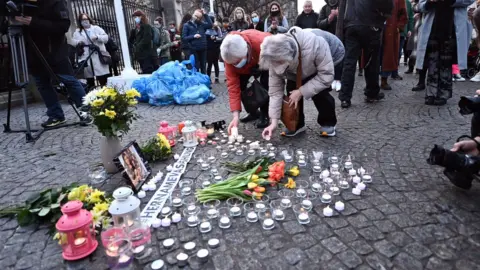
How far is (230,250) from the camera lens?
76.3 inches

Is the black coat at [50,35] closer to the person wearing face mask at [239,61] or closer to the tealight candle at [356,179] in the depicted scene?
the person wearing face mask at [239,61]

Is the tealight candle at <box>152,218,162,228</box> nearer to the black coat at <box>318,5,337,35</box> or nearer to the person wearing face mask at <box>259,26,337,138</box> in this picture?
the person wearing face mask at <box>259,26,337,138</box>

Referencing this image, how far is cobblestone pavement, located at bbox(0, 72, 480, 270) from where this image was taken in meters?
1.83

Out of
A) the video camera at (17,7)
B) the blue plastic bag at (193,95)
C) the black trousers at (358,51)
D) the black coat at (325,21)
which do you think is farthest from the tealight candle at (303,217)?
the black coat at (325,21)

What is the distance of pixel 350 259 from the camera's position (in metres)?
1.81

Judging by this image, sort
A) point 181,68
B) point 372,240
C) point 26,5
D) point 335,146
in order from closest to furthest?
1. point 372,240
2. point 335,146
3. point 26,5
4. point 181,68

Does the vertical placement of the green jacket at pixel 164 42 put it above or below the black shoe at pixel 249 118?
above

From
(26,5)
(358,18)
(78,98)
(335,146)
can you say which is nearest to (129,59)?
(78,98)

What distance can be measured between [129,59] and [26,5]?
12.7 ft

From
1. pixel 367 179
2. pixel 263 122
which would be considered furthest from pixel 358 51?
pixel 367 179

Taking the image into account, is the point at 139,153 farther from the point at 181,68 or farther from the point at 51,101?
the point at 181,68

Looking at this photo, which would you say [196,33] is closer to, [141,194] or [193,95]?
[193,95]

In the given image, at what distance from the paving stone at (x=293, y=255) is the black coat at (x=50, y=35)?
441 centimetres

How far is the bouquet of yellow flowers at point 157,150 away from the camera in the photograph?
3.34 m
